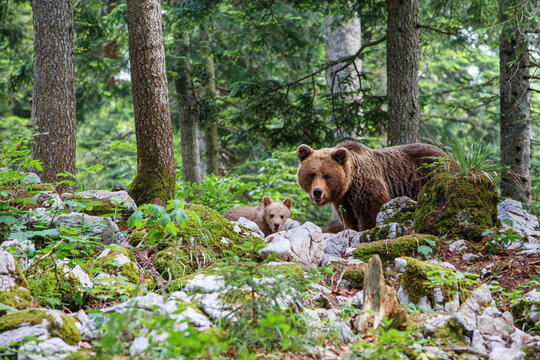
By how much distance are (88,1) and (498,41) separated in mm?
8989

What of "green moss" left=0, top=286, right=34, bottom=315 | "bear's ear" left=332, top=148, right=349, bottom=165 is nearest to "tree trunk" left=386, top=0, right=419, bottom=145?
"bear's ear" left=332, top=148, right=349, bottom=165

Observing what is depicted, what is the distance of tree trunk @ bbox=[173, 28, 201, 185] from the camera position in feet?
36.9

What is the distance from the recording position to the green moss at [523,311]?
351 centimetres

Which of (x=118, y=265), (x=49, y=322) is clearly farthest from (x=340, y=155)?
(x=49, y=322)

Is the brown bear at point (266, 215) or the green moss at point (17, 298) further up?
the green moss at point (17, 298)

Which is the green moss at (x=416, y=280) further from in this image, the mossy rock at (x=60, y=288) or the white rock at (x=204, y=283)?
the mossy rock at (x=60, y=288)

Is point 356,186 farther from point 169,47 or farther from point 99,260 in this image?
point 169,47

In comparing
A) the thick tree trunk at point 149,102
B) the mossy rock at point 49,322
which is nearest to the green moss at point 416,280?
the mossy rock at point 49,322

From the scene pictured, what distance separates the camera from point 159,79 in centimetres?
648

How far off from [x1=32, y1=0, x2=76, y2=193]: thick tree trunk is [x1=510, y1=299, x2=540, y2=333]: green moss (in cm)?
591

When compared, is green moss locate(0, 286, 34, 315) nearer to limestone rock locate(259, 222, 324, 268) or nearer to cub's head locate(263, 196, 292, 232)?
limestone rock locate(259, 222, 324, 268)

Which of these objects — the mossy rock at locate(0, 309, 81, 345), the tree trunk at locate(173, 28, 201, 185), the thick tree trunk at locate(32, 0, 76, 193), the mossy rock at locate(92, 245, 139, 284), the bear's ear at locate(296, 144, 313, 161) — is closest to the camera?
the mossy rock at locate(0, 309, 81, 345)

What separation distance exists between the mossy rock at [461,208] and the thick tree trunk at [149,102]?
353 cm

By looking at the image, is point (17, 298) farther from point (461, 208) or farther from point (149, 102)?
point (461, 208)
